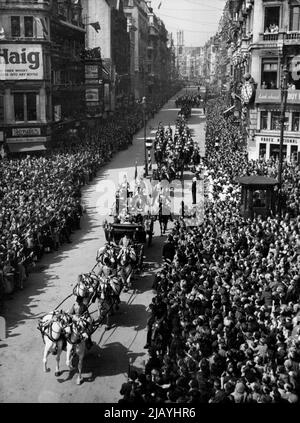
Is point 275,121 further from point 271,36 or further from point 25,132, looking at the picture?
point 25,132

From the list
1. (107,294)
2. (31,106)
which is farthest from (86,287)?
(31,106)

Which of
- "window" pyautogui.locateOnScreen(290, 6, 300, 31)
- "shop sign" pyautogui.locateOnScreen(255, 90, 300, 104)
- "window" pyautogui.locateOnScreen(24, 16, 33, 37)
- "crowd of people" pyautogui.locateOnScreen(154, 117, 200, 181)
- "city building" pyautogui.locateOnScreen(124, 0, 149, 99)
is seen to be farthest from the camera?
"city building" pyautogui.locateOnScreen(124, 0, 149, 99)

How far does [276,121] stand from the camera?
4306 centimetres

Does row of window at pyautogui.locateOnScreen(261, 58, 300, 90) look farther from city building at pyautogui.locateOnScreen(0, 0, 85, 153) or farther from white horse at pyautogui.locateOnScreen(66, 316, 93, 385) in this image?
white horse at pyautogui.locateOnScreen(66, 316, 93, 385)

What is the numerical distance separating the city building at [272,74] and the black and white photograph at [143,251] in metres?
0.11

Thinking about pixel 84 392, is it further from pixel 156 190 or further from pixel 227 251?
pixel 156 190

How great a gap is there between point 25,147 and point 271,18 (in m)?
22.0

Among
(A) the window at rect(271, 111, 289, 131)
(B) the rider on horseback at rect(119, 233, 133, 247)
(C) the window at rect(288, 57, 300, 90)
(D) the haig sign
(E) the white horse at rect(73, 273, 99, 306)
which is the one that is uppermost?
(D) the haig sign

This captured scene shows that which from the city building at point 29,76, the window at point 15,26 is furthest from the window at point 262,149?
the window at point 15,26

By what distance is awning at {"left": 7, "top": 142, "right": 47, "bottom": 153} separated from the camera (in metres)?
43.7

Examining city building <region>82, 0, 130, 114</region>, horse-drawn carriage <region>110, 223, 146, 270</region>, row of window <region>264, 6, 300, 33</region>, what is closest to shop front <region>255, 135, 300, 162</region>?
row of window <region>264, 6, 300, 33</region>

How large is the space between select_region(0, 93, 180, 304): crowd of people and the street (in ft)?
2.40

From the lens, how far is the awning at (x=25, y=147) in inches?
1719
